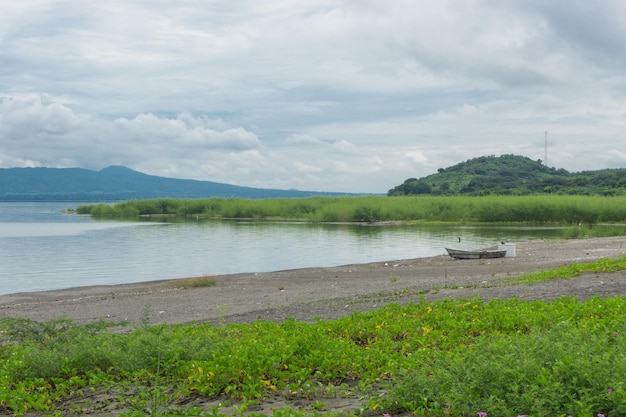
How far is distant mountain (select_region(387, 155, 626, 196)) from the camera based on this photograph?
116438 millimetres

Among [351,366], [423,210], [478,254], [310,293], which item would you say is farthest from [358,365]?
[423,210]

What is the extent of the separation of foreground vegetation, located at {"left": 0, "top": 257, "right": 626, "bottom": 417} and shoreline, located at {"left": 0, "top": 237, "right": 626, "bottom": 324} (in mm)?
2233

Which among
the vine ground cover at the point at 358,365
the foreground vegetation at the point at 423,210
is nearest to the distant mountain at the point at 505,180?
the foreground vegetation at the point at 423,210

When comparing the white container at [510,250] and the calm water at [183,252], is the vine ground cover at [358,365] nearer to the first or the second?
the white container at [510,250]

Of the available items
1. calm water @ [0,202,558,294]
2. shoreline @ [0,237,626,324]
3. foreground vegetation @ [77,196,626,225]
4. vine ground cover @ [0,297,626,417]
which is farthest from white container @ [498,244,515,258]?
foreground vegetation @ [77,196,626,225]

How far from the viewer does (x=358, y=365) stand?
7164mm

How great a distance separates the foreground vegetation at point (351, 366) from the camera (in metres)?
5.34

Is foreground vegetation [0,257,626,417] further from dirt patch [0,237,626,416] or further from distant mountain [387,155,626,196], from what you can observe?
distant mountain [387,155,626,196]

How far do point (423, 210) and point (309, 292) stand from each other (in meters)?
58.9

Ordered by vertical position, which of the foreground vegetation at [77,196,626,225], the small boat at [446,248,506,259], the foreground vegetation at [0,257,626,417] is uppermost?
the foreground vegetation at [77,196,626,225]

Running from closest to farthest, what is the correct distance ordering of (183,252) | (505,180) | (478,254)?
(478,254) → (183,252) → (505,180)

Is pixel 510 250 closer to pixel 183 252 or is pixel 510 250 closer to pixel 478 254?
pixel 478 254

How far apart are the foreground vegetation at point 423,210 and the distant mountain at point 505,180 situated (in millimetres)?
33212

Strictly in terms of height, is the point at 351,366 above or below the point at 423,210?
below
